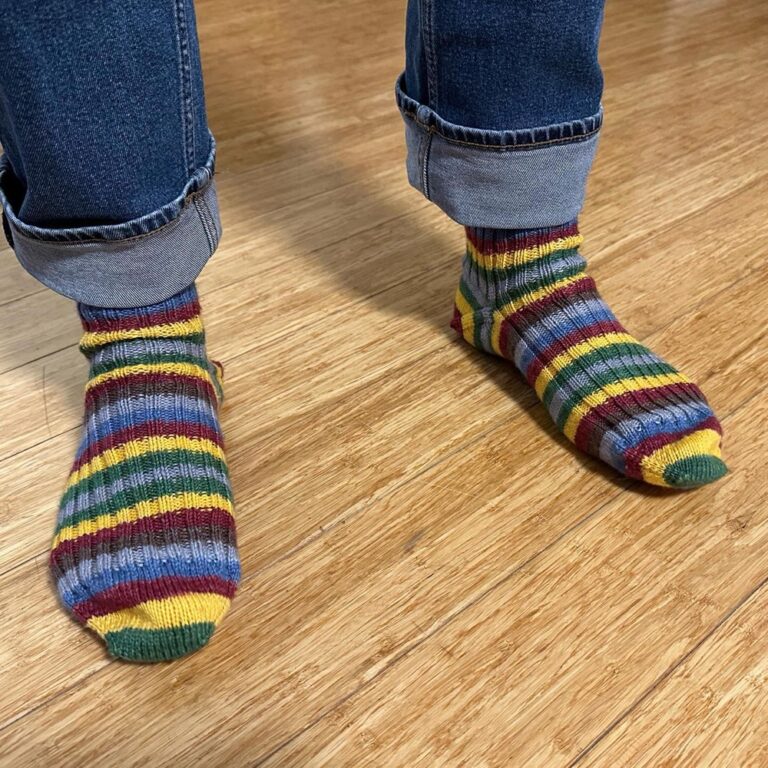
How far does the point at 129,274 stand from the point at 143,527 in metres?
0.19

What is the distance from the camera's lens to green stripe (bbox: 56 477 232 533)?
62 cm

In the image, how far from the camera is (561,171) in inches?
28.0

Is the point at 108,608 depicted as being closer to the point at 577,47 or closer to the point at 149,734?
the point at 149,734

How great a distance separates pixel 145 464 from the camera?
64 centimetres

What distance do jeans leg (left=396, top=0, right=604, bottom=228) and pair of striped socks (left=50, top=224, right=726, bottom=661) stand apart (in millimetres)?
52

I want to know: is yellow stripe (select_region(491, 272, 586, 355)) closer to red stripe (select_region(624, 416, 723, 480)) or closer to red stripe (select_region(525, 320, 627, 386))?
red stripe (select_region(525, 320, 627, 386))

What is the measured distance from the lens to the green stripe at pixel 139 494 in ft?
2.03

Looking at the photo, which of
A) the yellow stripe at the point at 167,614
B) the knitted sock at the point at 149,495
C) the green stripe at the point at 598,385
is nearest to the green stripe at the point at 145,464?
the knitted sock at the point at 149,495

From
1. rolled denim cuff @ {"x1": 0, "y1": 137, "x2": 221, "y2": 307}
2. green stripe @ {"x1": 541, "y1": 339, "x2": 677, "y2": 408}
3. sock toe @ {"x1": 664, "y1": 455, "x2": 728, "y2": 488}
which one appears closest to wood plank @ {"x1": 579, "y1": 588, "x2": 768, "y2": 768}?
sock toe @ {"x1": 664, "y1": 455, "x2": 728, "y2": 488}

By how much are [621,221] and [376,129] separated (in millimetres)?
438

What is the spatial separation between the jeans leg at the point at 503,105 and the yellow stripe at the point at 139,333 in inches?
9.6

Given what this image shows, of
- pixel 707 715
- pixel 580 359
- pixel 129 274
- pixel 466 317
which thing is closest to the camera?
pixel 707 715

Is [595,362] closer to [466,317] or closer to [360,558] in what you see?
[466,317]

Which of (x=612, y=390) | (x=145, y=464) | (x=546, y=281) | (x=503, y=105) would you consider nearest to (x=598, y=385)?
(x=612, y=390)
